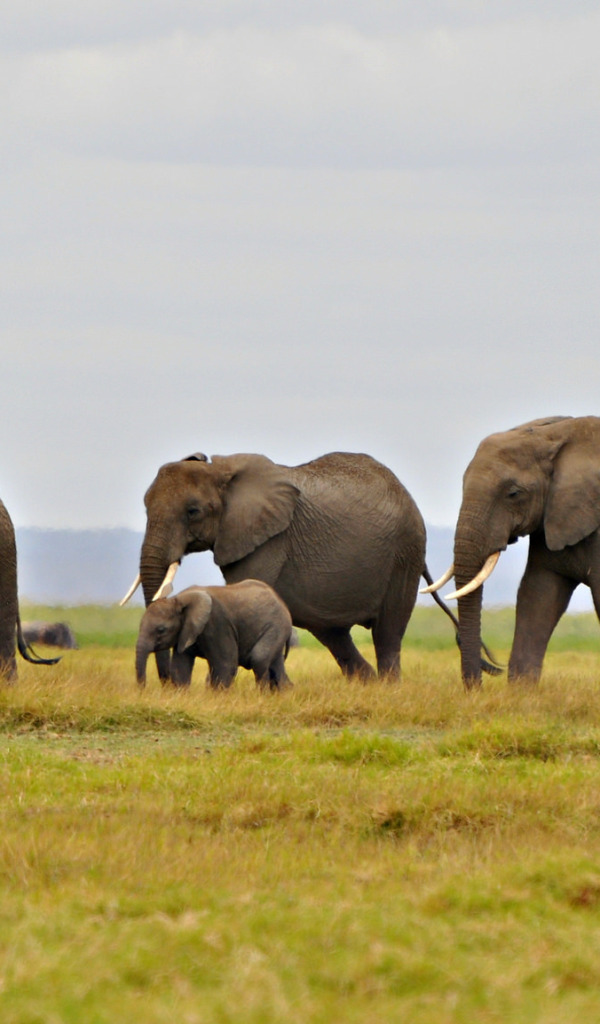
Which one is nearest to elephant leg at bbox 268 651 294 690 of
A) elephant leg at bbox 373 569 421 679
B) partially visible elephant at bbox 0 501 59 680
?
partially visible elephant at bbox 0 501 59 680

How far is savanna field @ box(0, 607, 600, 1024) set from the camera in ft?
18.6

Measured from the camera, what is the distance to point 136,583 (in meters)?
15.7

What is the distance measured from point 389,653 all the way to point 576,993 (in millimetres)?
11802

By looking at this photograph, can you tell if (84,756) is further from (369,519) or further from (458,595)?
(369,519)

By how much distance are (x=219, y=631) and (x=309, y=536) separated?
2.65 m

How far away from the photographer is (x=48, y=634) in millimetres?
26562

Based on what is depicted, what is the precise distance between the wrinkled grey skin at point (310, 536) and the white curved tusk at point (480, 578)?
1743 mm

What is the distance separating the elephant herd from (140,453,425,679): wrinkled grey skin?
2cm

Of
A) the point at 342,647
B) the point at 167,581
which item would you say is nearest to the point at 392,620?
the point at 342,647

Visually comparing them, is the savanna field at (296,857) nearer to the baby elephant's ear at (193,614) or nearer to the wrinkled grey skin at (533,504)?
the baby elephant's ear at (193,614)

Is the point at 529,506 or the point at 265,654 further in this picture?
the point at 529,506

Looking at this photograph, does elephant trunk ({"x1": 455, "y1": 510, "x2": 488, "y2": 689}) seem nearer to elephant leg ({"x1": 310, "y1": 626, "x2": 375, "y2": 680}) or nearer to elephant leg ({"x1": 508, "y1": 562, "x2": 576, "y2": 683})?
elephant leg ({"x1": 508, "y1": 562, "x2": 576, "y2": 683})

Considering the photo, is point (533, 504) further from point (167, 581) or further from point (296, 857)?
point (296, 857)

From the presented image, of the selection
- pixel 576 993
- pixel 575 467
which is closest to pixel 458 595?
pixel 575 467
